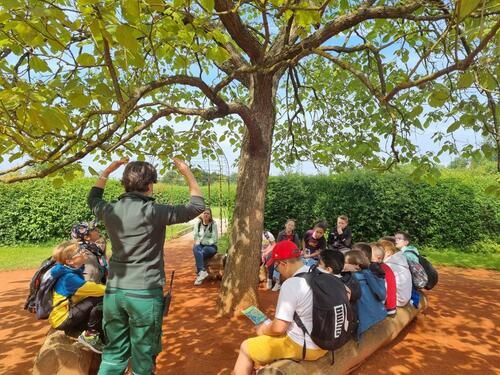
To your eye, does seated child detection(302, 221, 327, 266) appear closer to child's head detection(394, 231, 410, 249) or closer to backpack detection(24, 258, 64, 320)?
child's head detection(394, 231, 410, 249)

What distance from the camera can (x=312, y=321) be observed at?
2891 millimetres

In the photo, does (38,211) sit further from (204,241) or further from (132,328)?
(132,328)

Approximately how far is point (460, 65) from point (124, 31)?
A: 275 centimetres

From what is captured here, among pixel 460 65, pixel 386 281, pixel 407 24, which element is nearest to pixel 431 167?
pixel 386 281

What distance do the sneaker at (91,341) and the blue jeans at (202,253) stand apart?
14.6 feet

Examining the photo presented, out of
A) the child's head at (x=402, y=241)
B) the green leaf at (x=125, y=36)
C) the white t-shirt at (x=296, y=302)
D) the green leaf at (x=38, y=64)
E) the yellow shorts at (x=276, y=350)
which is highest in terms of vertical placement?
the green leaf at (x=38, y=64)

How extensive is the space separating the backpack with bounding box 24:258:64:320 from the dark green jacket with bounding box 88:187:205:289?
4.48 feet

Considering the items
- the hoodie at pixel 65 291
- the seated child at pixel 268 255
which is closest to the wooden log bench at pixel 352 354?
the hoodie at pixel 65 291

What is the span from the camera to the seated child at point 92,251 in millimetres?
4957

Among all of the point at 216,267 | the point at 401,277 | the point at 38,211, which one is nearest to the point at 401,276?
the point at 401,277

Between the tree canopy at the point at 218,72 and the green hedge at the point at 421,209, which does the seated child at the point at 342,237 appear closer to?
the tree canopy at the point at 218,72

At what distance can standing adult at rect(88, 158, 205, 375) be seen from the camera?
2.57m

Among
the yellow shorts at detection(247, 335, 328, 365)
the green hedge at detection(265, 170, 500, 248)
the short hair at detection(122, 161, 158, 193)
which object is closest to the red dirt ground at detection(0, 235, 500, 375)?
the yellow shorts at detection(247, 335, 328, 365)

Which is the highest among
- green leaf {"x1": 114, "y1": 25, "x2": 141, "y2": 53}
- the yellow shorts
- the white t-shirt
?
green leaf {"x1": 114, "y1": 25, "x2": 141, "y2": 53}
